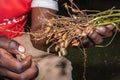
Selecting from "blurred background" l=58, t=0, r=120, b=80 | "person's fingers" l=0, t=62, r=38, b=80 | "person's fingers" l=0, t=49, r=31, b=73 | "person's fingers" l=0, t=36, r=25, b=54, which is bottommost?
"blurred background" l=58, t=0, r=120, b=80

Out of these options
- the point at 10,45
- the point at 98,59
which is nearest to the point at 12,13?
the point at 10,45

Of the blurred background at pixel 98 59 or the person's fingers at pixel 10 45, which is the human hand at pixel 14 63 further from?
the blurred background at pixel 98 59

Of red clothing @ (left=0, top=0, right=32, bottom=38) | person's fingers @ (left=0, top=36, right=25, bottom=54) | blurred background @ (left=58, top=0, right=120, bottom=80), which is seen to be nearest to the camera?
person's fingers @ (left=0, top=36, right=25, bottom=54)

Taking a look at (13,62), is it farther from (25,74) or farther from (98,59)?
(98,59)

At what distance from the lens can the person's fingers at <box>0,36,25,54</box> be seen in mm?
1376

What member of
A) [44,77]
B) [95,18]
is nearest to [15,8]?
[44,77]

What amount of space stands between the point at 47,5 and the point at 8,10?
203 millimetres

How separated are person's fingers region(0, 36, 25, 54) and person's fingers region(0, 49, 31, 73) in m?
0.02

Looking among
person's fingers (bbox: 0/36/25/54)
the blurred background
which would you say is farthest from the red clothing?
the blurred background

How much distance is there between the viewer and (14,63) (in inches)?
54.7

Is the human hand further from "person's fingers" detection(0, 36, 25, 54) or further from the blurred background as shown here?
the blurred background

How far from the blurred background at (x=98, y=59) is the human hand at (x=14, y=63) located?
1099 mm

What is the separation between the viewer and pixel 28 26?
200 centimetres

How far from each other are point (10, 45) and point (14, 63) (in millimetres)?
75
